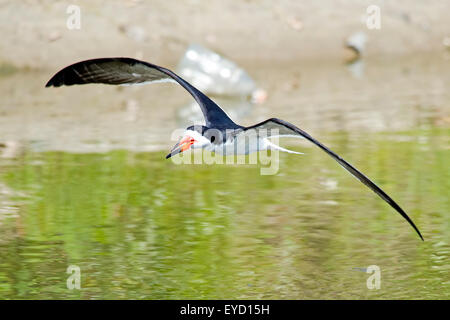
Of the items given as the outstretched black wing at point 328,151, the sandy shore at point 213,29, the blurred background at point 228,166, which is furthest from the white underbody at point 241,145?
the sandy shore at point 213,29

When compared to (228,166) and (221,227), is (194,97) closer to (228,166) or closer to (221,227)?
(221,227)

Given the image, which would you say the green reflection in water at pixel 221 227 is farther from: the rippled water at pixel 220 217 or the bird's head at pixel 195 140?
the bird's head at pixel 195 140

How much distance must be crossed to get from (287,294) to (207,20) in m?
10.9

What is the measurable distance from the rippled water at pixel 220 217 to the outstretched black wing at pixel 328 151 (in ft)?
2.84

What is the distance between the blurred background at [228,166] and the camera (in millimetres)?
7020

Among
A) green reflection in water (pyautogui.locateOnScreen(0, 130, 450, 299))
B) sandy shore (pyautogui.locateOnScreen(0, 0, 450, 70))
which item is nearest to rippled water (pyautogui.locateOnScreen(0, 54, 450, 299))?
green reflection in water (pyautogui.locateOnScreen(0, 130, 450, 299))

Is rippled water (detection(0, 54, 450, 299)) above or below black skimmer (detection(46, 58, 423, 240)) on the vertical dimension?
below

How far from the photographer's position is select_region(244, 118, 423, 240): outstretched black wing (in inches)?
223

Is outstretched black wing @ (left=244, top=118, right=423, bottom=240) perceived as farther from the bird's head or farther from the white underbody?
the bird's head

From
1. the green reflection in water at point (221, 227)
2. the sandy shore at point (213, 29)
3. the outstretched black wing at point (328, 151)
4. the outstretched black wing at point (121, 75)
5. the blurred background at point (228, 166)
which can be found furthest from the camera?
the sandy shore at point (213, 29)

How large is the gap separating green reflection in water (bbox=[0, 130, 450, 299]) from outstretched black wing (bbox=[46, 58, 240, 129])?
1011mm

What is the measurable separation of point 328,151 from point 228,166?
15.5 feet

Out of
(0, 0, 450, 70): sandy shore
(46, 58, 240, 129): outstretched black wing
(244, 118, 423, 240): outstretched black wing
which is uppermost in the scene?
(0, 0, 450, 70): sandy shore

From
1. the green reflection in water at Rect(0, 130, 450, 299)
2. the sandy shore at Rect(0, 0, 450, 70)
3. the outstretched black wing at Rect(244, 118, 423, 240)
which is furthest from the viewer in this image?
the sandy shore at Rect(0, 0, 450, 70)
